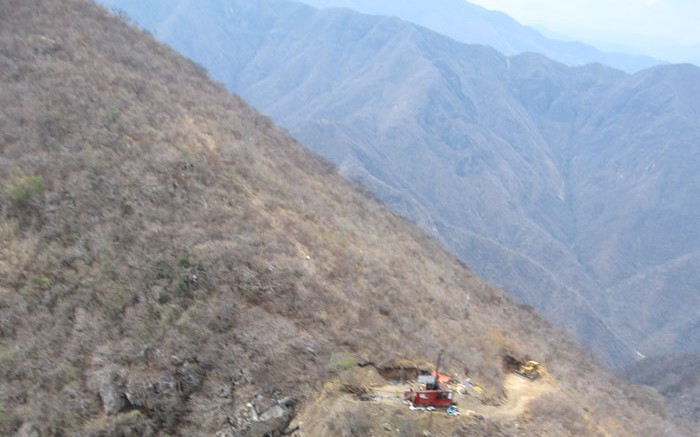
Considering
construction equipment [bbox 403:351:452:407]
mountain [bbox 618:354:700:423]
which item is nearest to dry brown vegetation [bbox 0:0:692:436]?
construction equipment [bbox 403:351:452:407]

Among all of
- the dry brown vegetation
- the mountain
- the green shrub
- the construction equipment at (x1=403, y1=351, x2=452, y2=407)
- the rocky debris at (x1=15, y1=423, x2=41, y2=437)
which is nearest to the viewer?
the construction equipment at (x1=403, y1=351, x2=452, y2=407)

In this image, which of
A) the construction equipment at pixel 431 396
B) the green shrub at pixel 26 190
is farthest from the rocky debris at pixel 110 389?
the green shrub at pixel 26 190

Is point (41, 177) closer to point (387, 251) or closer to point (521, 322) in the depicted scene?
point (387, 251)

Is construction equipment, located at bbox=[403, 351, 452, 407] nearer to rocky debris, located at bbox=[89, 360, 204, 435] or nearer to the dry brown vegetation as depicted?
the dry brown vegetation

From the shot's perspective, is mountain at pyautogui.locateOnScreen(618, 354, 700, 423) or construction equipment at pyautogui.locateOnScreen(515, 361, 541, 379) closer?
construction equipment at pyautogui.locateOnScreen(515, 361, 541, 379)

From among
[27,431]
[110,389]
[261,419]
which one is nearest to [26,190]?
[27,431]

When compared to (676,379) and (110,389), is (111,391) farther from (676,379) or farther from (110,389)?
(676,379)

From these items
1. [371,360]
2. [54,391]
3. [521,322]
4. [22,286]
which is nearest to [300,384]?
[371,360]

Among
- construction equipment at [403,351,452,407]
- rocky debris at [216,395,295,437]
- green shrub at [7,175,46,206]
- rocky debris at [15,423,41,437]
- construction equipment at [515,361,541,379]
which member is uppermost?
green shrub at [7,175,46,206]
